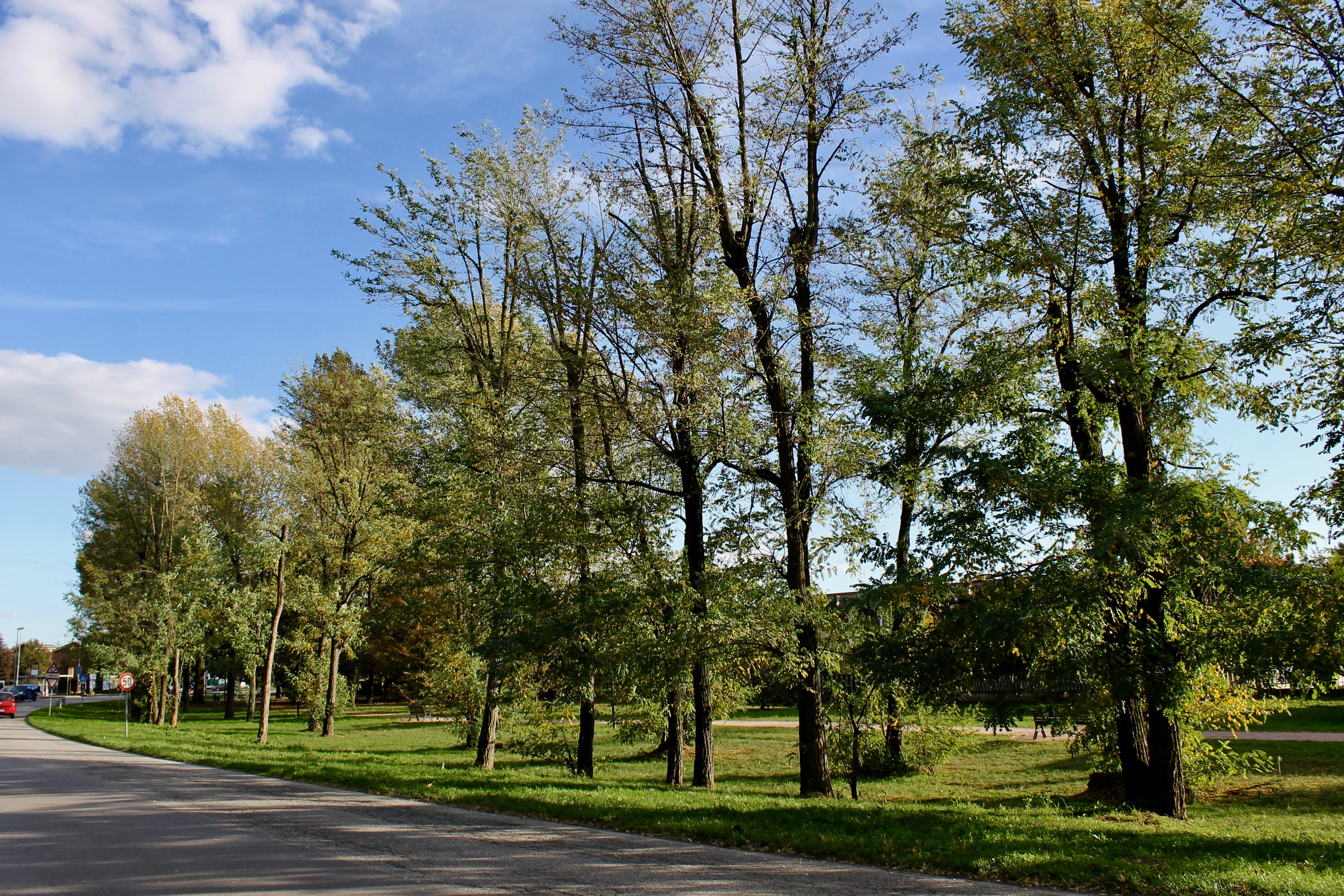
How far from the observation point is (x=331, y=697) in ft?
100

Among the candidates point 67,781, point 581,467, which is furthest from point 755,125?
point 67,781

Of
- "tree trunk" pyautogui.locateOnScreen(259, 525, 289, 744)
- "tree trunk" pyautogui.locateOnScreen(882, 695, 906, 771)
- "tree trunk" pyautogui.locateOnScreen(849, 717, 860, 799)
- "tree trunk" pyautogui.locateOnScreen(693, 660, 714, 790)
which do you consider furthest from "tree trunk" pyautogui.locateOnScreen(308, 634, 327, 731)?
"tree trunk" pyautogui.locateOnScreen(849, 717, 860, 799)

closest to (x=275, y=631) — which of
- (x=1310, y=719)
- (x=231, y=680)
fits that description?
(x=231, y=680)

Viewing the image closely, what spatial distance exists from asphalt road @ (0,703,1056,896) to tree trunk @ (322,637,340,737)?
19.0 metres

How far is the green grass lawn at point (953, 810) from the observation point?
22.4ft

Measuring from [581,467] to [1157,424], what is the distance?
9.46 metres

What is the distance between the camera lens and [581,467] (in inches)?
608

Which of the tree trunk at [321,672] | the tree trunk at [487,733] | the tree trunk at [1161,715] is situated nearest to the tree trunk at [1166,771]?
the tree trunk at [1161,715]

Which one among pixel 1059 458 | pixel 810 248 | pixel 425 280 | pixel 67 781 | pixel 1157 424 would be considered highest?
pixel 425 280

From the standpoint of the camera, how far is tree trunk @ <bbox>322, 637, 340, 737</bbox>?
3044cm

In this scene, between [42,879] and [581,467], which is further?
[581,467]

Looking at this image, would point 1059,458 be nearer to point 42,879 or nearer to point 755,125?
point 755,125

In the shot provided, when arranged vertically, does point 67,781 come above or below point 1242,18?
below

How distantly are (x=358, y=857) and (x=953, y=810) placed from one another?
7336 millimetres
